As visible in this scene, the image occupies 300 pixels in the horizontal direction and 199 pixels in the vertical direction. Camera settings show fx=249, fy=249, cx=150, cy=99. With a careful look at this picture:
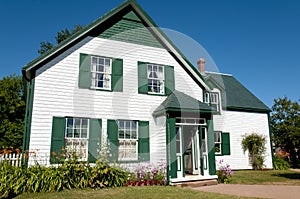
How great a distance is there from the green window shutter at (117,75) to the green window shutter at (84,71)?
1.10 metres

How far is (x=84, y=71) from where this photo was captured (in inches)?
431

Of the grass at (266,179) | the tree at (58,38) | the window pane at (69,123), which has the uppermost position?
the tree at (58,38)

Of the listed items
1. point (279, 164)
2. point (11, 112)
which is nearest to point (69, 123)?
point (279, 164)

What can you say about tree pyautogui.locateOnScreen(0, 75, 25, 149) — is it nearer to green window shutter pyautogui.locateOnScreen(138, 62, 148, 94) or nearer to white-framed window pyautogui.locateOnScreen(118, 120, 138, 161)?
white-framed window pyautogui.locateOnScreen(118, 120, 138, 161)

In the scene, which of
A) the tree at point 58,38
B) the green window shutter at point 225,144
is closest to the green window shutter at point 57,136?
the green window shutter at point 225,144

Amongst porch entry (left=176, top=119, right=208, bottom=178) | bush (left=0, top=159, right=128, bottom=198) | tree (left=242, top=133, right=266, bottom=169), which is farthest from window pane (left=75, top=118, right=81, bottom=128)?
tree (left=242, top=133, right=266, bottom=169)

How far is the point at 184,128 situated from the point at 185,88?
2257 mm

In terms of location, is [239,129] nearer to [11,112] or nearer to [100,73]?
[100,73]

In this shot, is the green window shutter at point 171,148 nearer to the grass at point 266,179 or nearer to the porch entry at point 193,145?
the porch entry at point 193,145

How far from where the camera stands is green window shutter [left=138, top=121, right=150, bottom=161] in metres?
11.2

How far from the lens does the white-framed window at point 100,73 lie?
37.1 ft

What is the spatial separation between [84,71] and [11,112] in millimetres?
18162

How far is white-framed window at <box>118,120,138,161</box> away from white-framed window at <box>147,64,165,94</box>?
2.16 meters

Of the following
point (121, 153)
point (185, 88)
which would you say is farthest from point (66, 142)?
point (185, 88)
